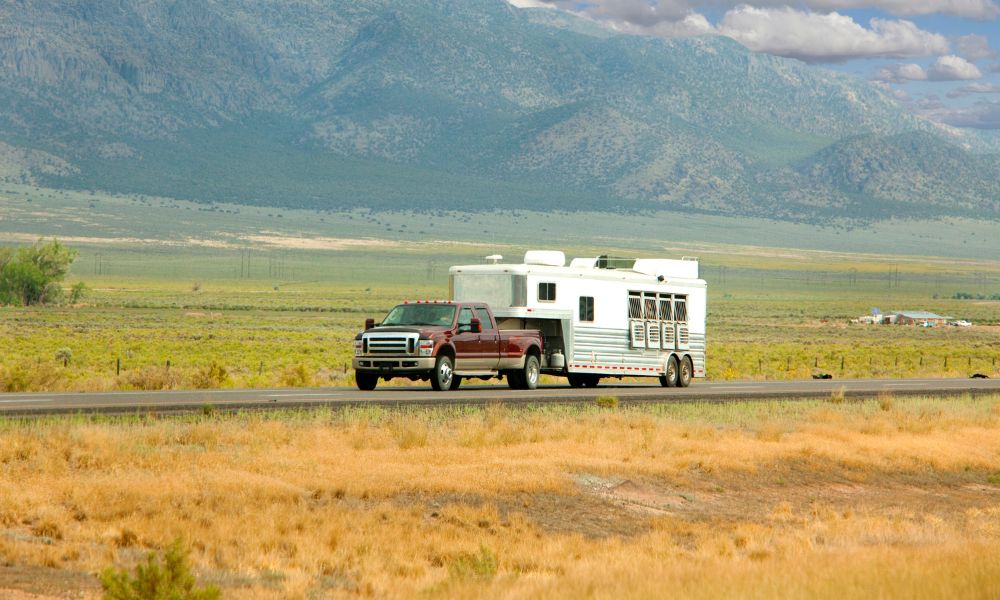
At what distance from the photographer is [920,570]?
43.8 feet

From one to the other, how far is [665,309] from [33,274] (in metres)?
87.7

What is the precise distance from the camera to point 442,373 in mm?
33375

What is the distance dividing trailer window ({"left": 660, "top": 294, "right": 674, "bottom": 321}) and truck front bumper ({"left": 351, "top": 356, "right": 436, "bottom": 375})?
765 cm

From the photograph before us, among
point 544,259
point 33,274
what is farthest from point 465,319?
point 33,274

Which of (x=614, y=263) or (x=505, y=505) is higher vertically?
(x=614, y=263)

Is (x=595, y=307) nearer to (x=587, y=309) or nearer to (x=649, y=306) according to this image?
(x=587, y=309)

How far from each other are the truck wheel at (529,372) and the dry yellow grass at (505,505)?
7.76m

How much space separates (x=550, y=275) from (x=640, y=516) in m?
16.4

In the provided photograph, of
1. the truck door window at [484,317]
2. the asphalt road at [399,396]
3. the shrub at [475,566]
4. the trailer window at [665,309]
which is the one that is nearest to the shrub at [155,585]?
the shrub at [475,566]

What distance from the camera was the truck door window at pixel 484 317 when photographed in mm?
33562

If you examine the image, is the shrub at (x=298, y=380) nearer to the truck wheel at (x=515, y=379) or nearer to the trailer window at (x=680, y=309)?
the truck wheel at (x=515, y=379)

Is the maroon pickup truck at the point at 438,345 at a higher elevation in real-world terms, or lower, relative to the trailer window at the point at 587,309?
lower

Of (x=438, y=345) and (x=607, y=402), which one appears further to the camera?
(x=438, y=345)

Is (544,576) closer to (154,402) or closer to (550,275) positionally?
(154,402)
